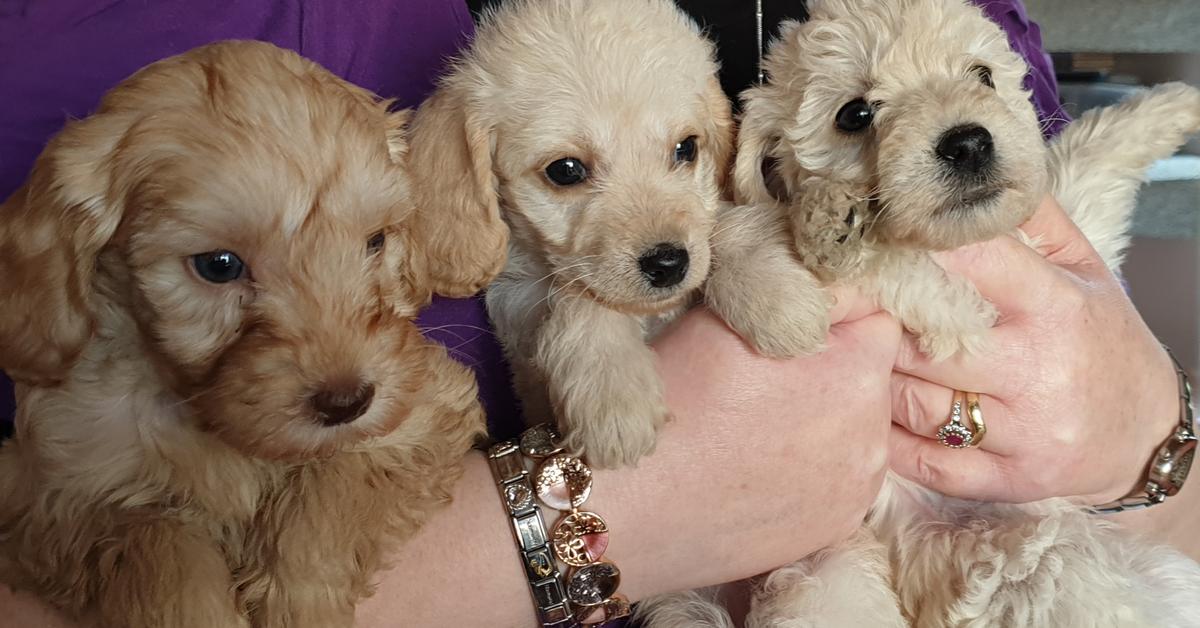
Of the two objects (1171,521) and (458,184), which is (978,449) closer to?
(1171,521)

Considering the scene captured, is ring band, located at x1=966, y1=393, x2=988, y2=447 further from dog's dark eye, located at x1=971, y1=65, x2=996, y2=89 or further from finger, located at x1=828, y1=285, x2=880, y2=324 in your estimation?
dog's dark eye, located at x1=971, y1=65, x2=996, y2=89

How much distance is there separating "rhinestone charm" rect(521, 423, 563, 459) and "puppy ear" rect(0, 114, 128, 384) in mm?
735

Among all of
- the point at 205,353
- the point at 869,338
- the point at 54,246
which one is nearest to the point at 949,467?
the point at 869,338

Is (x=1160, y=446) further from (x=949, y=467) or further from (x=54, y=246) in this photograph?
(x=54, y=246)

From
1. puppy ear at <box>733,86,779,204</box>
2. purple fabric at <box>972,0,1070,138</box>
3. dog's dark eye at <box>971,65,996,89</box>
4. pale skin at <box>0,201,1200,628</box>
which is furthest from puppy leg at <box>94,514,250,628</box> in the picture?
purple fabric at <box>972,0,1070,138</box>

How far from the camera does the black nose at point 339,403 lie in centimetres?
134

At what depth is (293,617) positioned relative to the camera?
138 cm

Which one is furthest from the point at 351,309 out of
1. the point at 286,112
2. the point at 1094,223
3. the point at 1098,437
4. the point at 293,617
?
the point at 1094,223

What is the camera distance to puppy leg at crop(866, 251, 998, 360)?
1.77 m

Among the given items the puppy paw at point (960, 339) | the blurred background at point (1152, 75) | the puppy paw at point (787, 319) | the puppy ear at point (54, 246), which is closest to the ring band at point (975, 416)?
the puppy paw at point (960, 339)

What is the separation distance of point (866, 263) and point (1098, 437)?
1.94 feet

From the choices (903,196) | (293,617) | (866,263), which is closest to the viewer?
(293,617)

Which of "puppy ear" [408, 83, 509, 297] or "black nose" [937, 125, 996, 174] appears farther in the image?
"puppy ear" [408, 83, 509, 297]

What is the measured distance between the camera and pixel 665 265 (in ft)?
5.82
